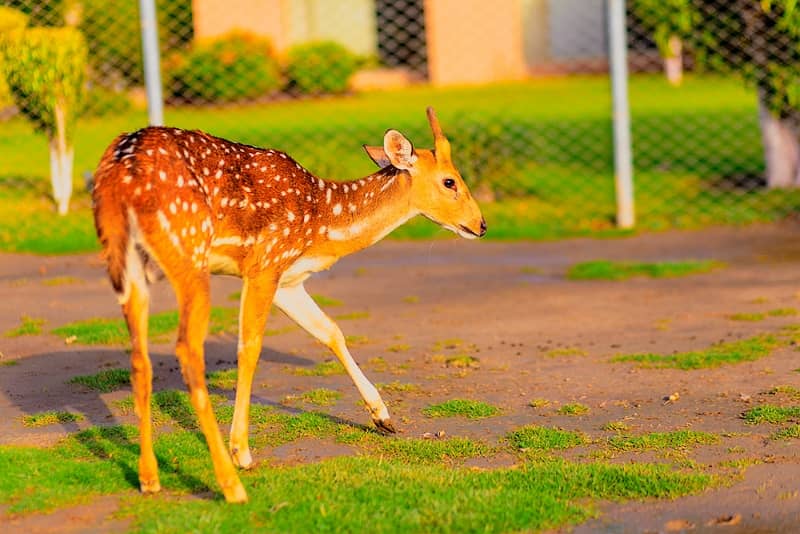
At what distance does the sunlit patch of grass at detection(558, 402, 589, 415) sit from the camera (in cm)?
830

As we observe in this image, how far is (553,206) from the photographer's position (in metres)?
16.0

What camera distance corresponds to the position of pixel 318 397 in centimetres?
871

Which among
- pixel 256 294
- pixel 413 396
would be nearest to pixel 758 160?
pixel 413 396

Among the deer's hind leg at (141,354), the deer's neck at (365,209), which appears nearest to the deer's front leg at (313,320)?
the deer's neck at (365,209)

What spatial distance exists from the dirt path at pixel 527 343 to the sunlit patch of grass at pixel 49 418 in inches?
3.5

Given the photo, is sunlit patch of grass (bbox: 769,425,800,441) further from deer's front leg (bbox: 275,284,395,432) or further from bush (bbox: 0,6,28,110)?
bush (bbox: 0,6,28,110)

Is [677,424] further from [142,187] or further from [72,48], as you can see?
[72,48]

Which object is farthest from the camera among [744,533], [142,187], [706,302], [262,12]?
[262,12]

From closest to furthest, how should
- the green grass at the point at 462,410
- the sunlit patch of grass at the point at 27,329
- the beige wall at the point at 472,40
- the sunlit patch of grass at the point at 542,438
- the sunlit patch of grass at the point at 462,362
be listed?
the sunlit patch of grass at the point at 542,438 → the green grass at the point at 462,410 → the sunlit patch of grass at the point at 462,362 → the sunlit patch of grass at the point at 27,329 → the beige wall at the point at 472,40

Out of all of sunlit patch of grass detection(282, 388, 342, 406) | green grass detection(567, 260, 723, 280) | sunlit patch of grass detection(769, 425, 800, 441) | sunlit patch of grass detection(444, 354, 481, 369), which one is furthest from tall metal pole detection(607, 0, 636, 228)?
sunlit patch of grass detection(769, 425, 800, 441)

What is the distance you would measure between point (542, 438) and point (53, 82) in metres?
8.71

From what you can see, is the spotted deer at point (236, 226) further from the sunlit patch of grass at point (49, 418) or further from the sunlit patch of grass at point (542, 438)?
the sunlit patch of grass at point (49, 418)

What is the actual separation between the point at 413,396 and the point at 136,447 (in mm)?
1914

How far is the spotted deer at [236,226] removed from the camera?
6.62 metres
